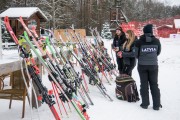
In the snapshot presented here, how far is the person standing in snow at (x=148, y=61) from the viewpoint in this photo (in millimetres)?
4520

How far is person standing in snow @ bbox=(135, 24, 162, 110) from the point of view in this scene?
178 inches

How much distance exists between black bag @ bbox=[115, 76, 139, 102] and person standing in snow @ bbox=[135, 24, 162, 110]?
0.43 m

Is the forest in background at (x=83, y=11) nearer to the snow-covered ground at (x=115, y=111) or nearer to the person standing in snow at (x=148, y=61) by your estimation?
the snow-covered ground at (x=115, y=111)

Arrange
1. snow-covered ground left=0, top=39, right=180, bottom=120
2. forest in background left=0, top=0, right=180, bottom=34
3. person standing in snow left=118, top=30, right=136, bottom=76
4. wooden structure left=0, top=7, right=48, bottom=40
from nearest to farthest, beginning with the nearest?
snow-covered ground left=0, top=39, right=180, bottom=120, person standing in snow left=118, top=30, right=136, bottom=76, wooden structure left=0, top=7, right=48, bottom=40, forest in background left=0, top=0, right=180, bottom=34

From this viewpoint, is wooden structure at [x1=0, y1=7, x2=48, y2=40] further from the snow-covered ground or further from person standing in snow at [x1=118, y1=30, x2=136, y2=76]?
the snow-covered ground

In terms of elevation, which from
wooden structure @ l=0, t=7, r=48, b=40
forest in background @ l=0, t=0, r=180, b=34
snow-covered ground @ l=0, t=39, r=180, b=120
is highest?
forest in background @ l=0, t=0, r=180, b=34

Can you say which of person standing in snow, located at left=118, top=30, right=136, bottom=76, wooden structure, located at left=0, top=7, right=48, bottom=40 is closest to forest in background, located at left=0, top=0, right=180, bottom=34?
wooden structure, located at left=0, top=7, right=48, bottom=40

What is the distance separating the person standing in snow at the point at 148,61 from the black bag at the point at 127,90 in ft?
1.43

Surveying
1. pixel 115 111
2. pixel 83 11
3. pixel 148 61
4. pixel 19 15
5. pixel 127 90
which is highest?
pixel 83 11

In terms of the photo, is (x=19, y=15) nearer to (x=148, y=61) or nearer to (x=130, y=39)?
(x=130, y=39)

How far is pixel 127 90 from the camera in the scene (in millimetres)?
5121

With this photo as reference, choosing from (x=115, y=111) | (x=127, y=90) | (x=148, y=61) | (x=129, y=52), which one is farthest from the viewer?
(x=129, y=52)

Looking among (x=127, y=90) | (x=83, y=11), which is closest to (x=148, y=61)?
(x=127, y=90)

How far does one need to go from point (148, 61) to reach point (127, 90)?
2.84 feet
